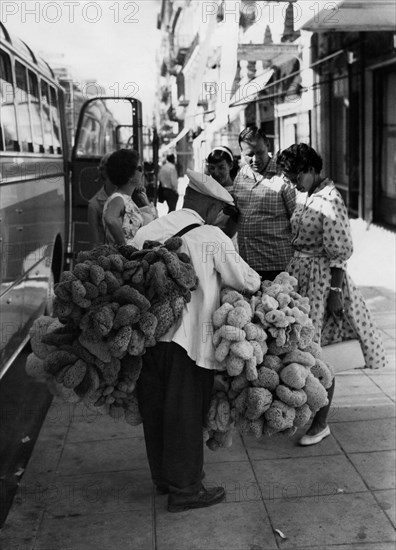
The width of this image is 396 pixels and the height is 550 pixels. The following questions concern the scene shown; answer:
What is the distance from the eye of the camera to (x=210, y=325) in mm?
3715

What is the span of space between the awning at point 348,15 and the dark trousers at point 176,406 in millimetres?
8434

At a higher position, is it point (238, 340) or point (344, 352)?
point (238, 340)

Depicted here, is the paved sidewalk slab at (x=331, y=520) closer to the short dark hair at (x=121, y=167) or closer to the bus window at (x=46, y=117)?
the short dark hair at (x=121, y=167)

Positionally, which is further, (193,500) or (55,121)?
(55,121)

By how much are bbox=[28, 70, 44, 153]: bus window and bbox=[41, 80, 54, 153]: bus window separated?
0.31 metres

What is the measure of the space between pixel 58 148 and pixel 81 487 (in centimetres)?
593

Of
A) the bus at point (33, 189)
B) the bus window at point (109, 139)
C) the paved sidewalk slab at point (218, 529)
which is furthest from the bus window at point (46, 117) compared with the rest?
the bus window at point (109, 139)

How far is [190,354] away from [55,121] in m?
6.47

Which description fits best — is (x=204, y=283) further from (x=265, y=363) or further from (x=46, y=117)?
(x=46, y=117)

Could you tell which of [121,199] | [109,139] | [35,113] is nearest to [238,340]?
[121,199]

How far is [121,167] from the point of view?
17.2 feet

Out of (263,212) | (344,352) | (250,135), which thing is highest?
(250,135)

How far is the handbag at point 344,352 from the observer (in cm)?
475

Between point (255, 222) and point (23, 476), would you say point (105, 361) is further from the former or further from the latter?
point (255, 222)
